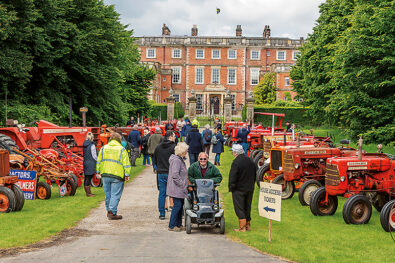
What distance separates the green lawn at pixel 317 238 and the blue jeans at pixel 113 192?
2.53m

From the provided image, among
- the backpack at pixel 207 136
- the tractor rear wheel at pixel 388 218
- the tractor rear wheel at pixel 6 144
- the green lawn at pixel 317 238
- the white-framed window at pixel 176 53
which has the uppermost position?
the white-framed window at pixel 176 53

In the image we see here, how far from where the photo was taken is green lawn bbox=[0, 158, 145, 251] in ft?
30.5

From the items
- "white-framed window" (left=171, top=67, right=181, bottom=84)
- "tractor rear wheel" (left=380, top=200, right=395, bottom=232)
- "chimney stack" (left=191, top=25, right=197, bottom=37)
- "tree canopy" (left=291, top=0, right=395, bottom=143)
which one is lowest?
"tractor rear wheel" (left=380, top=200, right=395, bottom=232)

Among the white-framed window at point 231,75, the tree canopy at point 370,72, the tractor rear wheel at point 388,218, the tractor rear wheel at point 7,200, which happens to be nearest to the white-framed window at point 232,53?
the white-framed window at point 231,75

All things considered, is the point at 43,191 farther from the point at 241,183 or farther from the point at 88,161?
the point at 241,183

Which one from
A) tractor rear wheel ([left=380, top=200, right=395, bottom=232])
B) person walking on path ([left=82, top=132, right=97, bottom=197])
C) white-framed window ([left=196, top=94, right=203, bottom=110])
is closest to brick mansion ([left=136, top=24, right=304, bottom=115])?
white-framed window ([left=196, top=94, right=203, bottom=110])

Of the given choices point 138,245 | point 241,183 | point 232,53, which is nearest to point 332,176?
point 241,183

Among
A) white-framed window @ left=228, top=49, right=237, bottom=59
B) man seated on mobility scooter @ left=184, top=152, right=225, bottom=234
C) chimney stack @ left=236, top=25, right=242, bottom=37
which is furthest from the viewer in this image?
chimney stack @ left=236, top=25, right=242, bottom=37

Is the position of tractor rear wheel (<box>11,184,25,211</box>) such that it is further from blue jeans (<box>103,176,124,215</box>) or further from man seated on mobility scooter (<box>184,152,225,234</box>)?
man seated on mobility scooter (<box>184,152,225,234</box>)

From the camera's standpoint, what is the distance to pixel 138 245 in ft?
28.7

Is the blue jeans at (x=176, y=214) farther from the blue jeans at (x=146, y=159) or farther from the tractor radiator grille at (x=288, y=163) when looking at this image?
the blue jeans at (x=146, y=159)

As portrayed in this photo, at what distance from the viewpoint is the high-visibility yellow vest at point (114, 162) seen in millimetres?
10977

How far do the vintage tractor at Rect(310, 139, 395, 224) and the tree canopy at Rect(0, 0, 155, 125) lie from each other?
16.7m

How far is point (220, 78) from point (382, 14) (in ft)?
184
